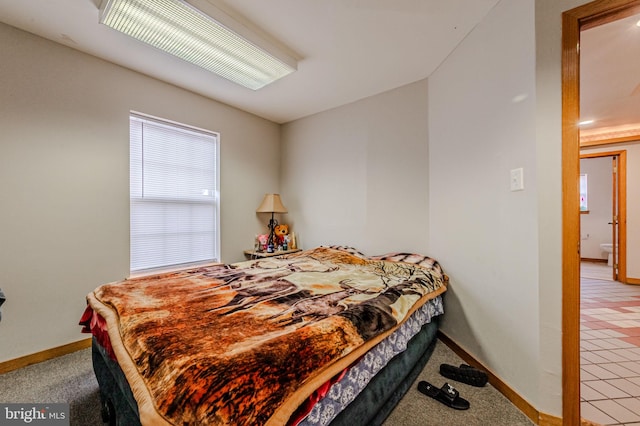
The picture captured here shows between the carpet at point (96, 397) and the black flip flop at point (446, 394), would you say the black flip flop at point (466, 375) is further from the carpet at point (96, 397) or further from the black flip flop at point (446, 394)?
the black flip flop at point (446, 394)

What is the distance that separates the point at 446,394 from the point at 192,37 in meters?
2.89

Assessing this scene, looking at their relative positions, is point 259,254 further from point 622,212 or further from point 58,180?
point 622,212

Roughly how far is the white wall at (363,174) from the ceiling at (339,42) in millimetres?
290

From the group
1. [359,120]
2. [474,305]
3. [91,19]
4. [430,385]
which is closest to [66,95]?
[91,19]

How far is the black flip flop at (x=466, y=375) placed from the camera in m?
1.73

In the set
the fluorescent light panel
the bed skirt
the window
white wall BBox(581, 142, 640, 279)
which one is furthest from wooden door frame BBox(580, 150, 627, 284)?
the window

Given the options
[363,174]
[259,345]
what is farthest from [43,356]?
[363,174]

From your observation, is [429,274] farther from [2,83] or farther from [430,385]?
[2,83]

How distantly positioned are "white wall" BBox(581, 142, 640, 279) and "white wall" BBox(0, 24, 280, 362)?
676 centimetres

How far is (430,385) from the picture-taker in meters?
1.67

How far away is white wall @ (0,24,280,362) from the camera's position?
1.94 meters

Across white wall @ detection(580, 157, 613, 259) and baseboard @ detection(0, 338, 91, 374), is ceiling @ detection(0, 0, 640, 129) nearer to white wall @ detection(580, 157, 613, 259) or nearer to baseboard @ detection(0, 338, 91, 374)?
baseboard @ detection(0, 338, 91, 374)

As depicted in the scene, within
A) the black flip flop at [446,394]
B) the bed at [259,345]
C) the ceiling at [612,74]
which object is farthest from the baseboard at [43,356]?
the ceiling at [612,74]

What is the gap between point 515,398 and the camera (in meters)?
1.55
